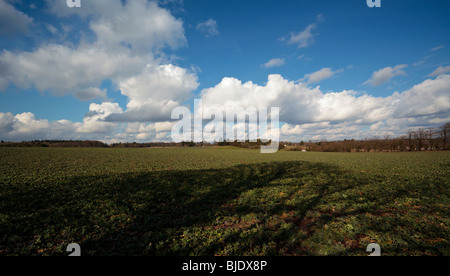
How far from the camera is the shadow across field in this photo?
20.7 ft

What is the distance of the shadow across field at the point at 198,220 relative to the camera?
6324mm

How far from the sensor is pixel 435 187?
1467 cm

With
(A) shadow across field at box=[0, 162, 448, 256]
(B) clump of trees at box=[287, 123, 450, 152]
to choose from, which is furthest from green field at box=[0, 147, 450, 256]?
(B) clump of trees at box=[287, 123, 450, 152]

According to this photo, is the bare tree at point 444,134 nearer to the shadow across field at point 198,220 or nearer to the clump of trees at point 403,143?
the clump of trees at point 403,143

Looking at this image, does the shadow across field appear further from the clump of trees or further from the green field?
the clump of trees

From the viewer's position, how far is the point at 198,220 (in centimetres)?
889

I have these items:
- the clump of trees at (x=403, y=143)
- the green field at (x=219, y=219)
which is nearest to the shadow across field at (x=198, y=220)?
the green field at (x=219, y=219)

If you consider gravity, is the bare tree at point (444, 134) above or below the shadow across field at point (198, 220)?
above

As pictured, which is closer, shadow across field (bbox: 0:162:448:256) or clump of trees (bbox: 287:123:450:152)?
shadow across field (bbox: 0:162:448:256)

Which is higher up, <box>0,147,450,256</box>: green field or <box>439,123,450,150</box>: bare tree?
<box>439,123,450,150</box>: bare tree

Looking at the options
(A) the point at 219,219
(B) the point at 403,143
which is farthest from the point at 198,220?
(B) the point at 403,143
